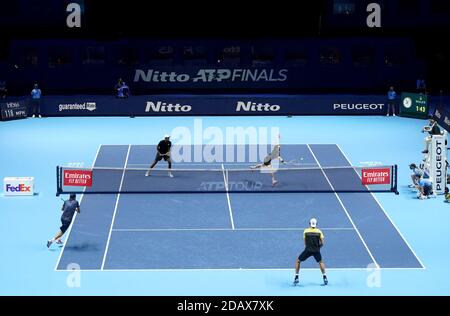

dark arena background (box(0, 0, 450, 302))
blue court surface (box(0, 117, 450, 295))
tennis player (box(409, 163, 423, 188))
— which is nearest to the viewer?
blue court surface (box(0, 117, 450, 295))

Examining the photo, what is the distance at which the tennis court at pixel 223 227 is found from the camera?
89.7ft

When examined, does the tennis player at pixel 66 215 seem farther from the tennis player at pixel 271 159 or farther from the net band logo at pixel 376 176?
the net band logo at pixel 376 176

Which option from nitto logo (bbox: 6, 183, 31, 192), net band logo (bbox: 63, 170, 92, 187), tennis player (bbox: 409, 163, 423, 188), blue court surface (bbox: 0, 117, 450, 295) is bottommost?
blue court surface (bbox: 0, 117, 450, 295)

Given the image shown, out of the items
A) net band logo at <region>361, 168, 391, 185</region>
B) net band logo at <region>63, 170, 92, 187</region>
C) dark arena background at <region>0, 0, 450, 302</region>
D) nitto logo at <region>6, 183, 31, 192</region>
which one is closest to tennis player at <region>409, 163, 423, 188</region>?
dark arena background at <region>0, 0, 450, 302</region>

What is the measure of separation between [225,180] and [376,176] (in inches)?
222

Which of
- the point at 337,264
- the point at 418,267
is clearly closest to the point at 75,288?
the point at 337,264

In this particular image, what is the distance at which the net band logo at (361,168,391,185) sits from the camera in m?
34.5

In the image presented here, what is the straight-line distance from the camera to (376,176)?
114 feet

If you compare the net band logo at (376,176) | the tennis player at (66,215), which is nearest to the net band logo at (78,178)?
the tennis player at (66,215)

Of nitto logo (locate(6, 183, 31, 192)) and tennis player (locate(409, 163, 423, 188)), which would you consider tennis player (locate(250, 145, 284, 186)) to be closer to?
tennis player (locate(409, 163, 423, 188))

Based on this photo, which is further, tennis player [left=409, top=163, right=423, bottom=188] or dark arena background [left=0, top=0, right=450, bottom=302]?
tennis player [left=409, top=163, right=423, bottom=188]

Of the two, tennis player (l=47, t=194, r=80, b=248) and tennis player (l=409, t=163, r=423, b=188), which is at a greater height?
tennis player (l=409, t=163, r=423, b=188)

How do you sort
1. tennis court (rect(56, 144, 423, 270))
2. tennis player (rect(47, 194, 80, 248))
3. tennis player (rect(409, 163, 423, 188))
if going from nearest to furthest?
tennis court (rect(56, 144, 423, 270)) < tennis player (rect(47, 194, 80, 248)) < tennis player (rect(409, 163, 423, 188))
